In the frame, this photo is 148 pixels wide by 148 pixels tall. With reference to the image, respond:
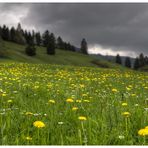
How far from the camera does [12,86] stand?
9453 millimetres

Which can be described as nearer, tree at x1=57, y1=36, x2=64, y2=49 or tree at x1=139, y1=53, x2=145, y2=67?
tree at x1=57, y1=36, x2=64, y2=49

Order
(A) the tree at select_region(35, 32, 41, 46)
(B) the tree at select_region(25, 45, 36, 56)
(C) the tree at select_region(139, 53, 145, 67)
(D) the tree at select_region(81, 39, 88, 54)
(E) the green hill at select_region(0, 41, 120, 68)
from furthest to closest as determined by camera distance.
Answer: (C) the tree at select_region(139, 53, 145, 67) < (D) the tree at select_region(81, 39, 88, 54) < (A) the tree at select_region(35, 32, 41, 46) < (B) the tree at select_region(25, 45, 36, 56) < (E) the green hill at select_region(0, 41, 120, 68)

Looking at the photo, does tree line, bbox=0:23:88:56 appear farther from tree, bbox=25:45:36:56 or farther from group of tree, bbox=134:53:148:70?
group of tree, bbox=134:53:148:70

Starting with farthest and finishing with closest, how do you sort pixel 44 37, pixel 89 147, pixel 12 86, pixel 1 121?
pixel 44 37
pixel 12 86
pixel 1 121
pixel 89 147

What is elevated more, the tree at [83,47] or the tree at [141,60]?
the tree at [83,47]

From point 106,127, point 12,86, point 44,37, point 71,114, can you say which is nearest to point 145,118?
point 106,127

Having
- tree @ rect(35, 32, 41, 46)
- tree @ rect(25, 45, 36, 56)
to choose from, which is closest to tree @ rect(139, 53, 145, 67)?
tree @ rect(35, 32, 41, 46)

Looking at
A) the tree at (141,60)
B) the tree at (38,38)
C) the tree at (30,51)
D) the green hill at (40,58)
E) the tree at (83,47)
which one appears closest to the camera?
the green hill at (40,58)

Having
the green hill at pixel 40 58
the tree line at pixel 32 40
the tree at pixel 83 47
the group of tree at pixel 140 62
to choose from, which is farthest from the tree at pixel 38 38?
the group of tree at pixel 140 62

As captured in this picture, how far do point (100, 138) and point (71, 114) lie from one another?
1.39 m

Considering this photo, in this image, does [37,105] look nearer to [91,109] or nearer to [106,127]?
[91,109]

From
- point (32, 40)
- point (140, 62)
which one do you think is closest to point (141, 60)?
point (140, 62)

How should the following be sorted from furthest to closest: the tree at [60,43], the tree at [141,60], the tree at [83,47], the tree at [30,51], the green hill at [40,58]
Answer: the tree at [141,60]
the tree at [83,47]
the tree at [60,43]
the tree at [30,51]
the green hill at [40,58]

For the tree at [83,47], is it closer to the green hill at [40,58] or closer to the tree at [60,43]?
the tree at [60,43]
